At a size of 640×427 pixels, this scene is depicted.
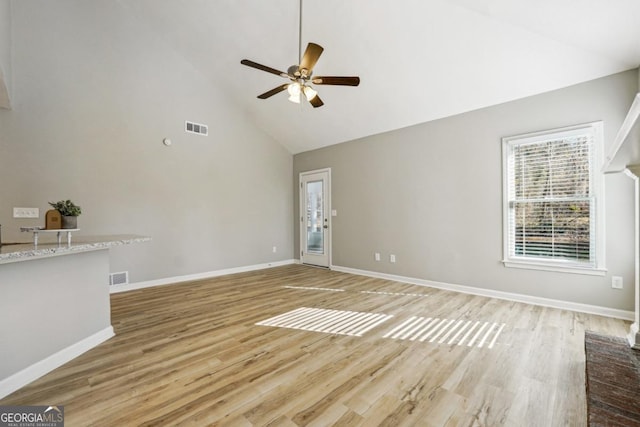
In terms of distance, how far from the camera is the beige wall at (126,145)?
3.59 m

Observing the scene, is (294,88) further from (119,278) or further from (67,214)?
(119,278)

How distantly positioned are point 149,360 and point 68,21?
4.74 m

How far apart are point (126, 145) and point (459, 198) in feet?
17.2

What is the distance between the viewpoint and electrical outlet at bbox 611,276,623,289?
304cm

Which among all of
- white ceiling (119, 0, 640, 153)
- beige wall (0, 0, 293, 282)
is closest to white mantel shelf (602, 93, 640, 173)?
white ceiling (119, 0, 640, 153)

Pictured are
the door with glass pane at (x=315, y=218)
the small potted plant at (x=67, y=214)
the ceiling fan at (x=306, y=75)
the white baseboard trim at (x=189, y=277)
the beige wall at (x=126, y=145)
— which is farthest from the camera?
the door with glass pane at (x=315, y=218)

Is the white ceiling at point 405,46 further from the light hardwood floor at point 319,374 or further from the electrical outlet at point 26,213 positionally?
the electrical outlet at point 26,213

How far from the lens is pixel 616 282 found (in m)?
3.05

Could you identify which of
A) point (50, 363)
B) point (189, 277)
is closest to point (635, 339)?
point (50, 363)

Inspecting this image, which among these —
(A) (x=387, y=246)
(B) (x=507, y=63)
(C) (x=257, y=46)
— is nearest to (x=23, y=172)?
(C) (x=257, y=46)

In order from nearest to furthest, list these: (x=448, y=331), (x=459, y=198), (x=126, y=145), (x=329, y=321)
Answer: (x=448, y=331) < (x=329, y=321) < (x=459, y=198) < (x=126, y=145)

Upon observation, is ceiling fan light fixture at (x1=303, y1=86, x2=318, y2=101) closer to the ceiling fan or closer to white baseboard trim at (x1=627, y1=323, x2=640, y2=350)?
the ceiling fan

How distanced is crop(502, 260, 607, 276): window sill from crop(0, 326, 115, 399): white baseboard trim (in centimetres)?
474

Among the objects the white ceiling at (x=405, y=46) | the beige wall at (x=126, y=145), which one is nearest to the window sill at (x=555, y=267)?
the white ceiling at (x=405, y=46)
